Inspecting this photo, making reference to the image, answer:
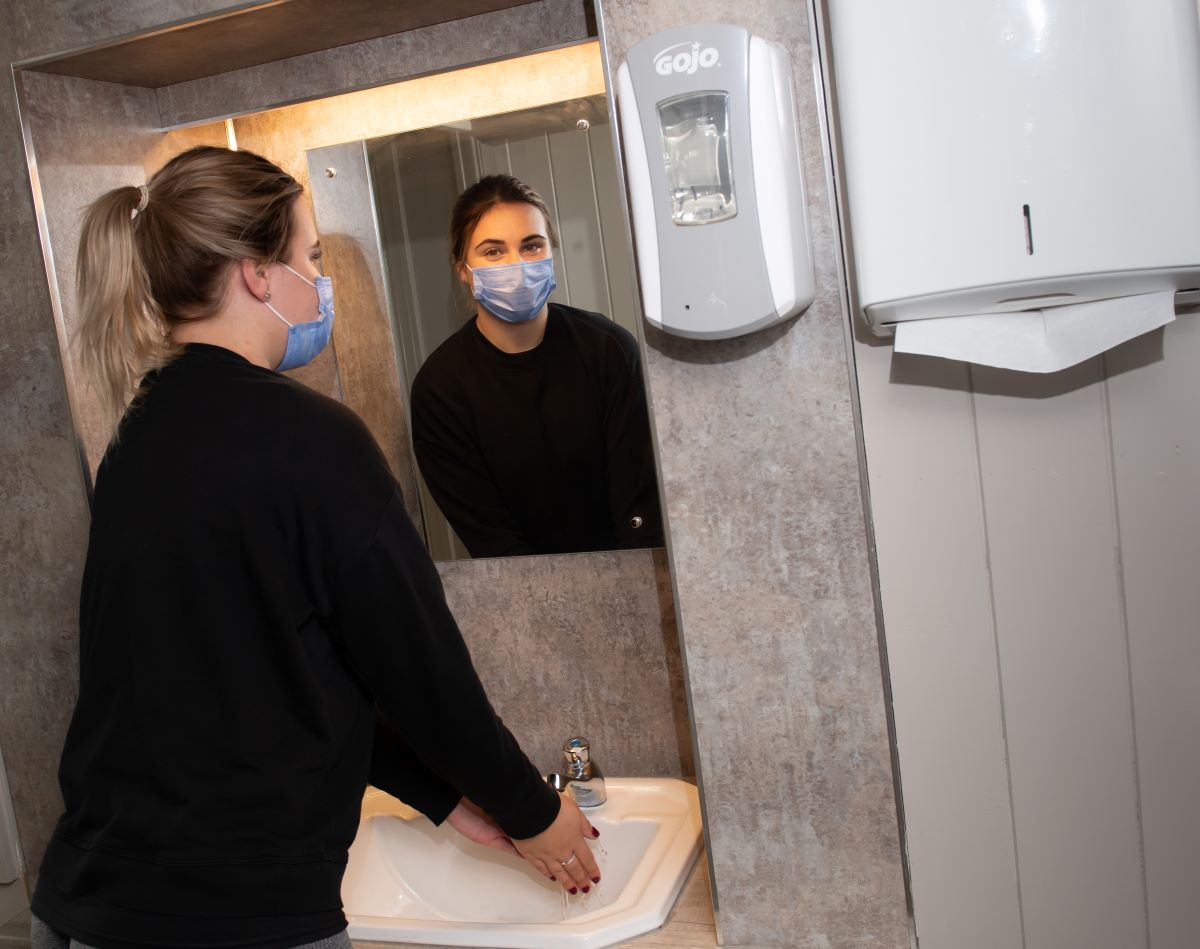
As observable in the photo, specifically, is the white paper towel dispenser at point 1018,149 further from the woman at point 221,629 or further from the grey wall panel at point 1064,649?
the woman at point 221,629

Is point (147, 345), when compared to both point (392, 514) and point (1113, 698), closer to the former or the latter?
point (392, 514)

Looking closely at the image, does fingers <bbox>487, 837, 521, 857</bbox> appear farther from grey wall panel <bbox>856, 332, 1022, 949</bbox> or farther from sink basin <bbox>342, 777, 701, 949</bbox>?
grey wall panel <bbox>856, 332, 1022, 949</bbox>

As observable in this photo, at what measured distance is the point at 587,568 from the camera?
1766mm

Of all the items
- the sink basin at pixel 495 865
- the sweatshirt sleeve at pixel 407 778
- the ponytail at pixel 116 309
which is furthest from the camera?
the sink basin at pixel 495 865

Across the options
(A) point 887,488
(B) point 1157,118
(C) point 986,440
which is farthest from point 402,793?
(B) point 1157,118

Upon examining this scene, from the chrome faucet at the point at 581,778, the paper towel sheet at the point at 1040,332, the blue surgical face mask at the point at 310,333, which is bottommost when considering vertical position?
the chrome faucet at the point at 581,778

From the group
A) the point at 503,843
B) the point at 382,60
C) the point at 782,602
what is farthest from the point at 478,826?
the point at 382,60

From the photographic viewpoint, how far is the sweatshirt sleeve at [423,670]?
1019 millimetres

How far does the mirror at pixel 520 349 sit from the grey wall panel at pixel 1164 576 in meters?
0.69

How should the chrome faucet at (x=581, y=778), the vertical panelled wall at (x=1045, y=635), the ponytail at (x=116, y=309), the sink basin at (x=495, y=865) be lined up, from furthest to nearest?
the chrome faucet at (x=581, y=778), the sink basin at (x=495, y=865), the vertical panelled wall at (x=1045, y=635), the ponytail at (x=116, y=309)

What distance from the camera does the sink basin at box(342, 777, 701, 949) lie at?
1.57 meters

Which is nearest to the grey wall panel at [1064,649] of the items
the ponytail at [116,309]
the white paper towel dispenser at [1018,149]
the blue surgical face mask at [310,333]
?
the white paper towel dispenser at [1018,149]

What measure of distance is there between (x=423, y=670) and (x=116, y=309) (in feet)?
1.57

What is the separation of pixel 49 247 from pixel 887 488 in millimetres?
1319
